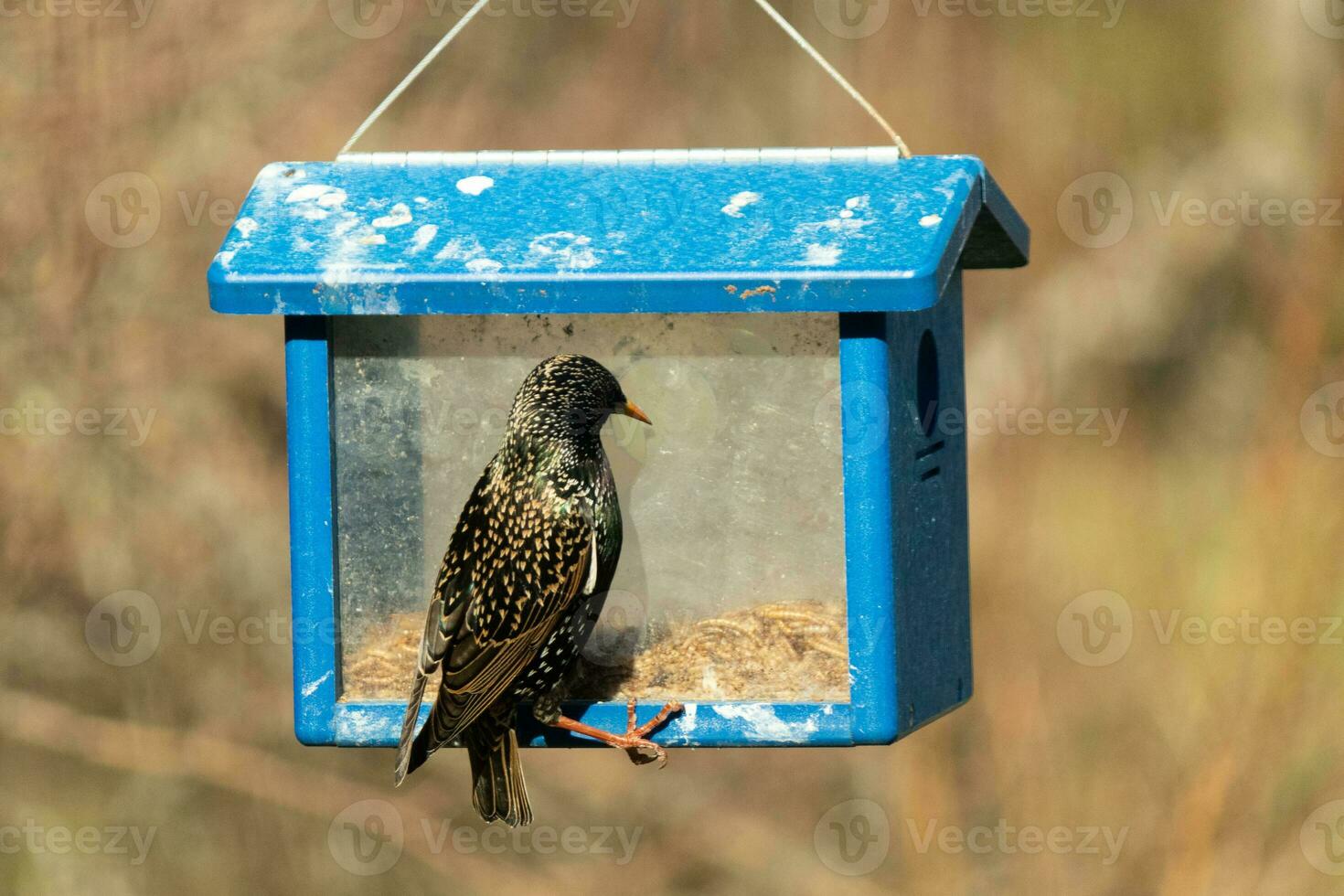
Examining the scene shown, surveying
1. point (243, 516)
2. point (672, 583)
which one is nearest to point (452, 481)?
point (672, 583)

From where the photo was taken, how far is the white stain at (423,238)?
520 centimetres

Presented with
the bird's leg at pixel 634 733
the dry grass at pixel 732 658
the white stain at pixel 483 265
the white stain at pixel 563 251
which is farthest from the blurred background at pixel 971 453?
the white stain at pixel 483 265

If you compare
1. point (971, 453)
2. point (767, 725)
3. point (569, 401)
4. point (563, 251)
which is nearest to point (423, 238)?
point (563, 251)

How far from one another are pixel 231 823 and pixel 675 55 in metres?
3.29

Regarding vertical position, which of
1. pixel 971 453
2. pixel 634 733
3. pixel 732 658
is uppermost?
pixel 732 658

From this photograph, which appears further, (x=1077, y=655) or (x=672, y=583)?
(x=1077, y=655)

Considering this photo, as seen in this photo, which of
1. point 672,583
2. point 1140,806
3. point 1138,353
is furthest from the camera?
point 1138,353

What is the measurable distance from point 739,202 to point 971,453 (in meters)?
3.56

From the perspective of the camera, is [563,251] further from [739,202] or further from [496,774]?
[496,774]

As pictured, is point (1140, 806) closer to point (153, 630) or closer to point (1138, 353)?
point (1138, 353)

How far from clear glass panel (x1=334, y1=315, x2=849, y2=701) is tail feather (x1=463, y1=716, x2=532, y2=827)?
0.63 feet

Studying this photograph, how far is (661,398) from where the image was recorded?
5258mm

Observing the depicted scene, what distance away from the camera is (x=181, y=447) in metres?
8.52

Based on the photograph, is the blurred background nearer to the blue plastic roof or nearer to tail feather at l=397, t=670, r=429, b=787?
the blue plastic roof
